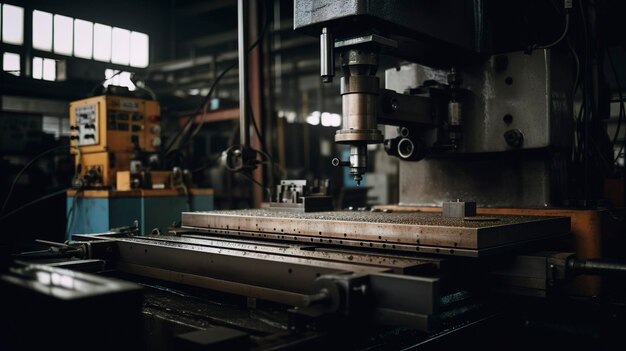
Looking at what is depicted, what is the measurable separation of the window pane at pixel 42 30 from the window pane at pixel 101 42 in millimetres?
551

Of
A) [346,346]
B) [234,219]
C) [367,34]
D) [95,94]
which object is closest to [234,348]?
[346,346]

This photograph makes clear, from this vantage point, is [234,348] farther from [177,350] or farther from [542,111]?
[542,111]

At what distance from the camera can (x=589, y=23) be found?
62.8 inches

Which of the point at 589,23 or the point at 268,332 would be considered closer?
the point at 268,332

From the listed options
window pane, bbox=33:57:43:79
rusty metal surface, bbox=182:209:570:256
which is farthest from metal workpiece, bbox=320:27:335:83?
window pane, bbox=33:57:43:79

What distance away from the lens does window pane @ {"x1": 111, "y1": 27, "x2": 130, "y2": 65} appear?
7.14 meters

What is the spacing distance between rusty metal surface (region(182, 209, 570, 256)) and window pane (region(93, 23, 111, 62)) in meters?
6.31

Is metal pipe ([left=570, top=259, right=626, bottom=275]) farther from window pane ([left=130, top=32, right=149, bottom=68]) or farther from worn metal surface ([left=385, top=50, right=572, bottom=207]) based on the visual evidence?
window pane ([left=130, top=32, right=149, bottom=68])

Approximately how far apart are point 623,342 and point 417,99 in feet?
2.50

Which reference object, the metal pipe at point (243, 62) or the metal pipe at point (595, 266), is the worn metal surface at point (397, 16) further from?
the metal pipe at point (595, 266)

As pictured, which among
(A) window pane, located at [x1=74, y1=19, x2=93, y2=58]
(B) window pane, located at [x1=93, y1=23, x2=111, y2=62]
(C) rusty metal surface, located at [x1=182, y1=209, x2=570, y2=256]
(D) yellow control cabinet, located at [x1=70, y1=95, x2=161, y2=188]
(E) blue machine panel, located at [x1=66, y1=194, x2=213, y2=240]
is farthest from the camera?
(B) window pane, located at [x1=93, y1=23, x2=111, y2=62]

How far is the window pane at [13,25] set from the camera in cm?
622

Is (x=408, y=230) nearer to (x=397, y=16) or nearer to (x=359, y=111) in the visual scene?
(x=359, y=111)

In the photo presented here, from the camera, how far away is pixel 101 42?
706 centimetres
